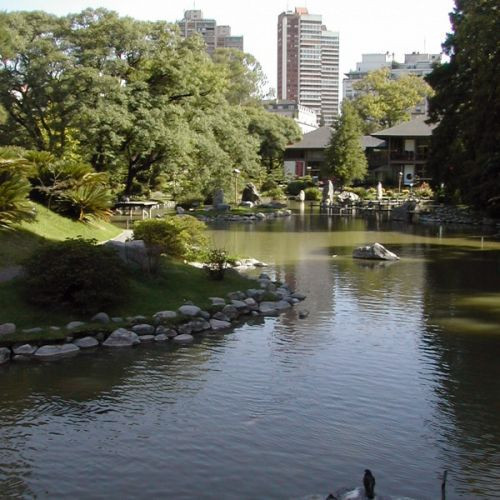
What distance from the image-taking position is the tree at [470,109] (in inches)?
1272

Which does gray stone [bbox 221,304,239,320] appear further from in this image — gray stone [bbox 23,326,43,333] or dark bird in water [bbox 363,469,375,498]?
dark bird in water [bbox 363,469,375,498]

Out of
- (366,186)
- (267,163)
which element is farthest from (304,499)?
(267,163)

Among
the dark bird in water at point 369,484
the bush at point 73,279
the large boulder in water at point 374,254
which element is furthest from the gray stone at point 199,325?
the large boulder in water at point 374,254

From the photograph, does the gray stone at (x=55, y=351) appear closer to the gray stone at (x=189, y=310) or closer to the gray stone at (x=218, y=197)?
the gray stone at (x=189, y=310)

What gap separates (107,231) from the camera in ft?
82.4

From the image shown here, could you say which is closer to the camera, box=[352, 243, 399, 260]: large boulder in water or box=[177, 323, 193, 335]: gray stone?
box=[177, 323, 193, 335]: gray stone

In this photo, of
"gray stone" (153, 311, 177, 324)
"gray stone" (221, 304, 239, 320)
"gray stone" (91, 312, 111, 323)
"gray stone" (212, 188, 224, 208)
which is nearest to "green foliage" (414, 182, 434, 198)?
"gray stone" (212, 188, 224, 208)

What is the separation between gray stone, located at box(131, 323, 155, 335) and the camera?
14.3m

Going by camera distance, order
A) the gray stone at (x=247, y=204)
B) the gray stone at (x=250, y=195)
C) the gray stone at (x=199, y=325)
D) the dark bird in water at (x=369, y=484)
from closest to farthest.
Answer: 1. the dark bird in water at (x=369, y=484)
2. the gray stone at (x=199, y=325)
3. the gray stone at (x=247, y=204)
4. the gray stone at (x=250, y=195)

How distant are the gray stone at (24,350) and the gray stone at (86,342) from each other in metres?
0.87

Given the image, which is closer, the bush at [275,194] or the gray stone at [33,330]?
the gray stone at [33,330]

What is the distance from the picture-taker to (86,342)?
44.4ft

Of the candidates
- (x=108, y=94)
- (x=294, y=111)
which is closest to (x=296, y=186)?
(x=108, y=94)

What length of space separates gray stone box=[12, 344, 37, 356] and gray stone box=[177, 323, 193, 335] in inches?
121
